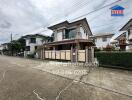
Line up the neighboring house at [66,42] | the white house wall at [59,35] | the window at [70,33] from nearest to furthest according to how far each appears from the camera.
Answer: the neighboring house at [66,42] → the window at [70,33] → the white house wall at [59,35]

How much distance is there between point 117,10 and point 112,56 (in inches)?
187

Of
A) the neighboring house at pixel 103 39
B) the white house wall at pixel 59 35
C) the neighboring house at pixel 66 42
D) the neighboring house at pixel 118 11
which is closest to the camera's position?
the neighboring house at pixel 118 11

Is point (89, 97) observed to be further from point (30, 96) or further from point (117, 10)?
point (117, 10)

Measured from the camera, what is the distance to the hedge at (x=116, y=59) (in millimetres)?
8340

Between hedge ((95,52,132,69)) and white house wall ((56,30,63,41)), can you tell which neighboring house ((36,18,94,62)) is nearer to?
white house wall ((56,30,63,41))

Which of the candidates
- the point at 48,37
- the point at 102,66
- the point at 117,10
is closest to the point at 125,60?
A: the point at 102,66

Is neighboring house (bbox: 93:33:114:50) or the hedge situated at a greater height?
neighboring house (bbox: 93:33:114:50)

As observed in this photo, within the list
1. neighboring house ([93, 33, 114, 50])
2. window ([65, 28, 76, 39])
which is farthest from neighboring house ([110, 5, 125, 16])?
neighboring house ([93, 33, 114, 50])

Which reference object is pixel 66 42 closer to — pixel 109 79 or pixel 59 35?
pixel 59 35

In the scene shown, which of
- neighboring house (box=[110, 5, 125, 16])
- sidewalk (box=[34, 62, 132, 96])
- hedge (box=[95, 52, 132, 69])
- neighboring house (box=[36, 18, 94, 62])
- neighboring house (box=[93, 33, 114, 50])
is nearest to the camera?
sidewalk (box=[34, 62, 132, 96])

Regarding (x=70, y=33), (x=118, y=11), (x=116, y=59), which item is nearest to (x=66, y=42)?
(x=70, y=33)

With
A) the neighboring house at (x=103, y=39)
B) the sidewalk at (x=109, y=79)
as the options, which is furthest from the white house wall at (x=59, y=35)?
the neighboring house at (x=103, y=39)

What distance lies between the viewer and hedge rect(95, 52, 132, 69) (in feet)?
27.4

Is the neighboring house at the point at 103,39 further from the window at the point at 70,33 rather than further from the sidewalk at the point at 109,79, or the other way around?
the sidewalk at the point at 109,79
